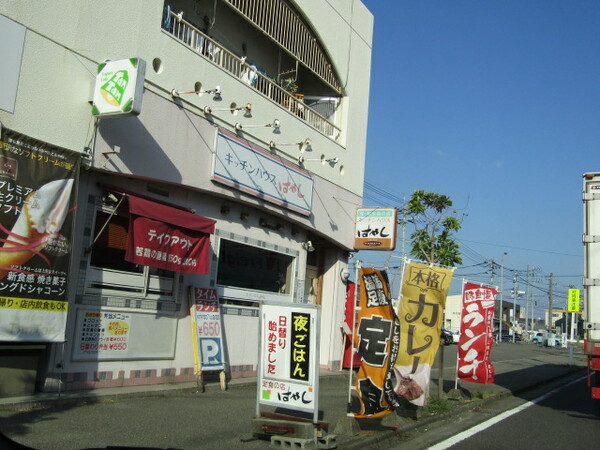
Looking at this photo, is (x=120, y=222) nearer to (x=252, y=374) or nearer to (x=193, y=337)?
(x=193, y=337)

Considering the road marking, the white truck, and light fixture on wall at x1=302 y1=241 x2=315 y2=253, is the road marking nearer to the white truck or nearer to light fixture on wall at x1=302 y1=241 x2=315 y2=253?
the white truck

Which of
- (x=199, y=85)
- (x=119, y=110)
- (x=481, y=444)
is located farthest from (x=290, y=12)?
(x=481, y=444)

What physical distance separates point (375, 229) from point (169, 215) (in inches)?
292

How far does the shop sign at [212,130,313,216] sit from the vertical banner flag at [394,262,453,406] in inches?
165

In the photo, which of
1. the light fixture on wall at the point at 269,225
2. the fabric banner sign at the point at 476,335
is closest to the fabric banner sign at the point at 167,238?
the light fixture on wall at the point at 269,225

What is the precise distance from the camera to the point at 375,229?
15945mm

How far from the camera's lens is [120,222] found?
9.72 meters

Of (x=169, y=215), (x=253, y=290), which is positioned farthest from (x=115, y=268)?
(x=253, y=290)

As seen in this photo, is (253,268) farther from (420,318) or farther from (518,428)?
(518,428)

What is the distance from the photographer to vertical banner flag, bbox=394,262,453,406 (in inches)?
356

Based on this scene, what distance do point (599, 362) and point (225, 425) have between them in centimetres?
628

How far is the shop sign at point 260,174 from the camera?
11.5m

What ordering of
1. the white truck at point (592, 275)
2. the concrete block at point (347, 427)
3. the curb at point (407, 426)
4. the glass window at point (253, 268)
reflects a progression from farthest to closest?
the glass window at point (253, 268)
the white truck at point (592, 275)
the concrete block at point (347, 427)
the curb at point (407, 426)

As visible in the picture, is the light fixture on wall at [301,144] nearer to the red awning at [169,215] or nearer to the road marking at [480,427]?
the red awning at [169,215]
